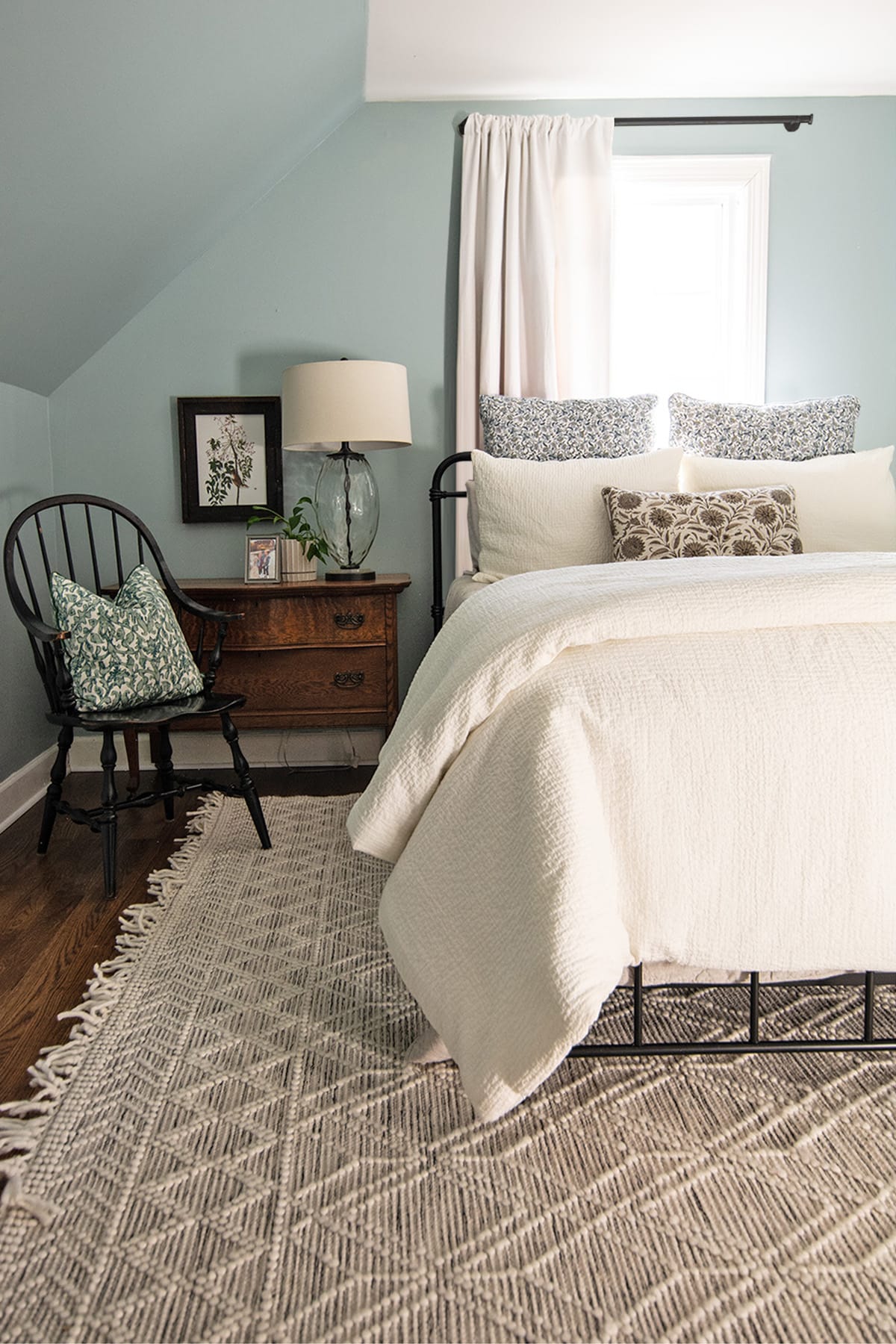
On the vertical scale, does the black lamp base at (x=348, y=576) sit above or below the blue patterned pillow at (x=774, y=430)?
below

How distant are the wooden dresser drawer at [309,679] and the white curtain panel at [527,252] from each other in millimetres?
626

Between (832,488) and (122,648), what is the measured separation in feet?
6.53

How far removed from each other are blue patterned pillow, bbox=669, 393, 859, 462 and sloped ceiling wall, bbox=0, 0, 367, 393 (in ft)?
5.06

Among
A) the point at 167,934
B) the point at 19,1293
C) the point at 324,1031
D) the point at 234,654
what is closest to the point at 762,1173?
the point at 324,1031

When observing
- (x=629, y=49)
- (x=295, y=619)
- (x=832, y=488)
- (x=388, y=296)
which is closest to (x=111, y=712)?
(x=295, y=619)

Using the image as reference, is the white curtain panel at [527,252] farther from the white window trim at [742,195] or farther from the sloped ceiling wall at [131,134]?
the sloped ceiling wall at [131,134]

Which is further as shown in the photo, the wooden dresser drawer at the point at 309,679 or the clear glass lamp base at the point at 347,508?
the clear glass lamp base at the point at 347,508

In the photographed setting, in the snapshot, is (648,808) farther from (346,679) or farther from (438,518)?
(438,518)

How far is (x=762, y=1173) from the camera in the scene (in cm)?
128

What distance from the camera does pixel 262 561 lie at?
3328mm

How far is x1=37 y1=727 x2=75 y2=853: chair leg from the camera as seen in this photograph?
2.50 meters

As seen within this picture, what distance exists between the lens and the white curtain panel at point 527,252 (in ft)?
11.4

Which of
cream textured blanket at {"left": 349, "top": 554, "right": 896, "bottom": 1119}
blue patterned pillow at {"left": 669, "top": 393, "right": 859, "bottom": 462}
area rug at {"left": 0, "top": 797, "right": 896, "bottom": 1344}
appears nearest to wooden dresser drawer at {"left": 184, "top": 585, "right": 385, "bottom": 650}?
blue patterned pillow at {"left": 669, "top": 393, "right": 859, "bottom": 462}

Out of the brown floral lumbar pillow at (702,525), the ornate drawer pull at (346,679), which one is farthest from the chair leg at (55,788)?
the brown floral lumbar pillow at (702,525)
